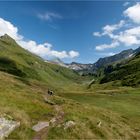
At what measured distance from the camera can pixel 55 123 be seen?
148 ft

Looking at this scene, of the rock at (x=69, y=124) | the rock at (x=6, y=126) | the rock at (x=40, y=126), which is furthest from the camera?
the rock at (x=69, y=124)

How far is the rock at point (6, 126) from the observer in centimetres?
3725

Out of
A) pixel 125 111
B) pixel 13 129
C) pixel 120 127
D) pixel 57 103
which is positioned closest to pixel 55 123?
pixel 13 129

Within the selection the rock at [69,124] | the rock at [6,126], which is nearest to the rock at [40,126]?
the rock at [6,126]

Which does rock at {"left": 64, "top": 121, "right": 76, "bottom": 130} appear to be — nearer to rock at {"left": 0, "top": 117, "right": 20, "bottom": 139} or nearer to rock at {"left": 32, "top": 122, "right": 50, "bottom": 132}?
rock at {"left": 32, "top": 122, "right": 50, "bottom": 132}

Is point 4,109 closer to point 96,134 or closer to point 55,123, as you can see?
point 55,123

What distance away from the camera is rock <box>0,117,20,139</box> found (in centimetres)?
3725

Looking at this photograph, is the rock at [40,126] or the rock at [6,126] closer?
the rock at [6,126]

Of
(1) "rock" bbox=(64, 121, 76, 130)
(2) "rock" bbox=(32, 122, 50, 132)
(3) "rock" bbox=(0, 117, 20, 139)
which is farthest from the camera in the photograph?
(1) "rock" bbox=(64, 121, 76, 130)

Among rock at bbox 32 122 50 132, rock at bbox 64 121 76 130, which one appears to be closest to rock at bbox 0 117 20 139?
rock at bbox 32 122 50 132

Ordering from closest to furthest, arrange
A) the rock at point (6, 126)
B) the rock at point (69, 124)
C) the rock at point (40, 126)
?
1. the rock at point (6, 126)
2. the rock at point (40, 126)
3. the rock at point (69, 124)

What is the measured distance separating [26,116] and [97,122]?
1381cm

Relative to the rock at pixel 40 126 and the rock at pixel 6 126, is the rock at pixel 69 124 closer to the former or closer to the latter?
the rock at pixel 40 126

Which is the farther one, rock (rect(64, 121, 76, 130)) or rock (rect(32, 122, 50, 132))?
rock (rect(64, 121, 76, 130))
